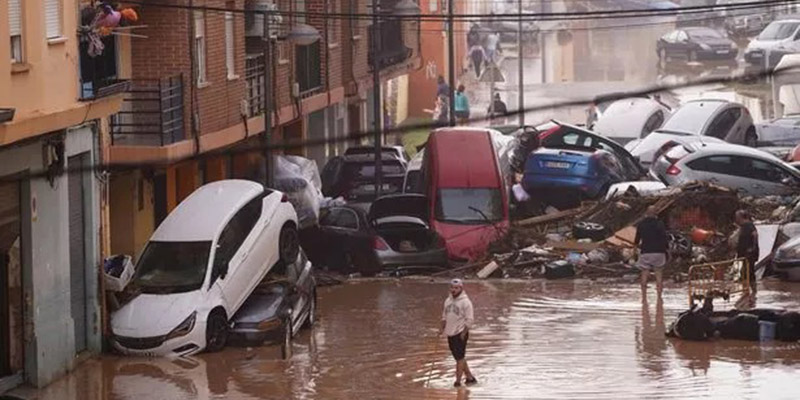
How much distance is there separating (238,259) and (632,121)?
23.1 metres

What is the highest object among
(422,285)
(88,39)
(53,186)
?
(88,39)

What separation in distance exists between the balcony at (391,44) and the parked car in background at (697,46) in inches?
620

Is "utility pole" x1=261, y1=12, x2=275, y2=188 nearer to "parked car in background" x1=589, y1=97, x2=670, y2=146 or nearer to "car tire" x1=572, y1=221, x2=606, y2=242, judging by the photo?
"car tire" x1=572, y1=221, x2=606, y2=242

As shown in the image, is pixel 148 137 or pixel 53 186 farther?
pixel 148 137

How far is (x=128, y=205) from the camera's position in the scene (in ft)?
106

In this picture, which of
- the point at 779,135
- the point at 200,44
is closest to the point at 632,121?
the point at 779,135

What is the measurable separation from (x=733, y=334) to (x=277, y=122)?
1597cm

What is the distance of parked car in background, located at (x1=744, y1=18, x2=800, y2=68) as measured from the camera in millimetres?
58031

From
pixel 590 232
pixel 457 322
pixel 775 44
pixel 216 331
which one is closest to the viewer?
pixel 457 322

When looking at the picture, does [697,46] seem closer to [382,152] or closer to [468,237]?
[382,152]

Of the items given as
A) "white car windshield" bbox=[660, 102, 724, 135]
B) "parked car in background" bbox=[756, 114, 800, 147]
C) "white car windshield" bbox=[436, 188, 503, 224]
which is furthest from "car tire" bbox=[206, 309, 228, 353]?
"parked car in background" bbox=[756, 114, 800, 147]

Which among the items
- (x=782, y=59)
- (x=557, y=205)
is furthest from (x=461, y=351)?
(x=782, y=59)

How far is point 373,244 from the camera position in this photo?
33031 mm

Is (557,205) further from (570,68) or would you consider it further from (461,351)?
(570,68)
